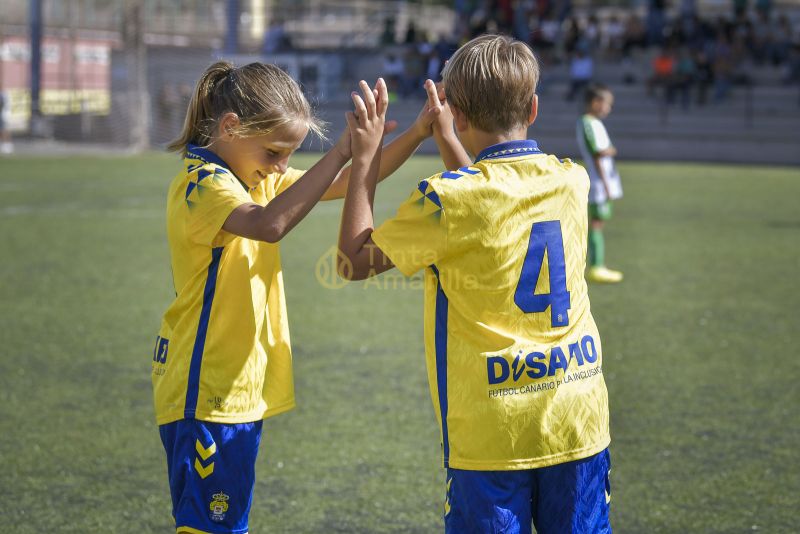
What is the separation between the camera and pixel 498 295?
2.42 metres

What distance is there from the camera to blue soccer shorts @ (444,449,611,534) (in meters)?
2.40

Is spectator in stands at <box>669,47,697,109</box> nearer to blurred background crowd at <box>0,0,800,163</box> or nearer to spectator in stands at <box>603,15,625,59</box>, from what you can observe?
blurred background crowd at <box>0,0,800,163</box>

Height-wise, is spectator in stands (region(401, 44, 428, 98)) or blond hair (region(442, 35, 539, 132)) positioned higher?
blond hair (region(442, 35, 539, 132))

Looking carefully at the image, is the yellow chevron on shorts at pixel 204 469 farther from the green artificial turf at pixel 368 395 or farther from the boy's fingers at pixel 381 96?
the green artificial turf at pixel 368 395

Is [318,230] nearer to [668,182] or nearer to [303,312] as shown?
[303,312]

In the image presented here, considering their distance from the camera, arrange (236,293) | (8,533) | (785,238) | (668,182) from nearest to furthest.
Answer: (236,293)
(8,533)
(785,238)
(668,182)

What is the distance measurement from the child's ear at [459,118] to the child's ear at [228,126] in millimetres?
587

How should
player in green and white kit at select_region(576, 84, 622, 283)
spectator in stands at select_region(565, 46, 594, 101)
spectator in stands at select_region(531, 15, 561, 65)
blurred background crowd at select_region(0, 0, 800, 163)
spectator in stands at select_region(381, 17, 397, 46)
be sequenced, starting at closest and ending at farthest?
player in green and white kit at select_region(576, 84, 622, 283), blurred background crowd at select_region(0, 0, 800, 163), spectator in stands at select_region(565, 46, 594, 101), spectator in stands at select_region(531, 15, 561, 65), spectator in stands at select_region(381, 17, 397, 46)

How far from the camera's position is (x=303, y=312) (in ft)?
27.6

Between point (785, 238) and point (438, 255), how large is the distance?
1119 centimetres

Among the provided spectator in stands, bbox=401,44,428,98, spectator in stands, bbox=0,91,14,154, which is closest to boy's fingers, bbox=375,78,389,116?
spectator in stands, bbox=401,44,428,98

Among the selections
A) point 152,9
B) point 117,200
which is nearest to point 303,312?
point 117,200

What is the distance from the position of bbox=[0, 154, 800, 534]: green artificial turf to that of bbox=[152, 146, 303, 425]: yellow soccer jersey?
1388 mm

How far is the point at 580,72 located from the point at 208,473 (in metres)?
27.2
